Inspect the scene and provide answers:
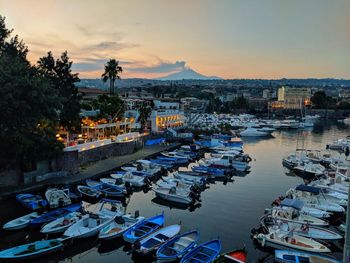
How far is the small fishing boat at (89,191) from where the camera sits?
32.2 meters

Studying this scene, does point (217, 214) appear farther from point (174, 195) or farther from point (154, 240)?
point (154, 240)

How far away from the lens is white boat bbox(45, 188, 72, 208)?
28734 mm

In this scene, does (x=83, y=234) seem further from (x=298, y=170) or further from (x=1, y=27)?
(x=298, y=170)

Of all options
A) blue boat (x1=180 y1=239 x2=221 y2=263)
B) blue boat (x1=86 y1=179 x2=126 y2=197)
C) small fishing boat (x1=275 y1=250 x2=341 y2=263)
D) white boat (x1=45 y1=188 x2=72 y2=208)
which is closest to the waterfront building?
blue boat (x1=86 y1=179 x2=126 y2=197)

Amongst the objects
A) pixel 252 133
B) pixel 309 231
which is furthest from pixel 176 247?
pixel 252 133

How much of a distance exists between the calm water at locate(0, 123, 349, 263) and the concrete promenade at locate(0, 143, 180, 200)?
2170 millimetres

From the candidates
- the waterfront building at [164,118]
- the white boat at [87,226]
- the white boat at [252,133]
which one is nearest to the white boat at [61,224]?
the white boat at [87,226]

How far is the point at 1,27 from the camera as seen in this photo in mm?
37938

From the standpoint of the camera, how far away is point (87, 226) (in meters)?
24.0

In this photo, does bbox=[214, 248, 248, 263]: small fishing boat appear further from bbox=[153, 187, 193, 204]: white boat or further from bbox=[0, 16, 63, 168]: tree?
bbox=[0, 16, 63, 168]: tree

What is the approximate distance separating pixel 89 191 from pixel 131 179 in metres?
6.20

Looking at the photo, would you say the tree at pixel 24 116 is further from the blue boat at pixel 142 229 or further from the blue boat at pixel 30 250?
the blue boat at pixel 142 229

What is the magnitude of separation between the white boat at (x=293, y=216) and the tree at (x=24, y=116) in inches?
864

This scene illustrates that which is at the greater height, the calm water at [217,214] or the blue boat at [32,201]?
the blue boat at [32,201]
